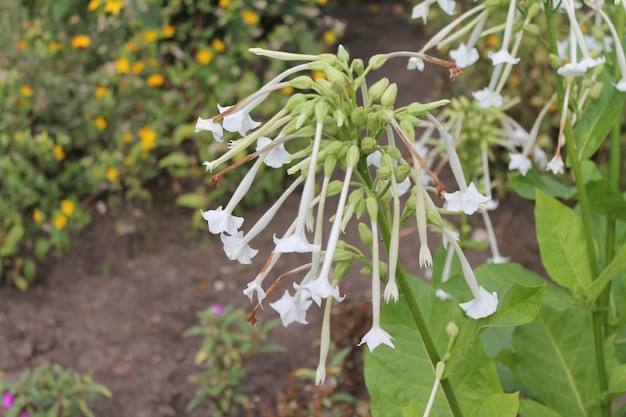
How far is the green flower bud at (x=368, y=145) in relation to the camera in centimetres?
108

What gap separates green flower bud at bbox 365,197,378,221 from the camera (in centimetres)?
105

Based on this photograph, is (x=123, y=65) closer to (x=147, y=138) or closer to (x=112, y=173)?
(x=147, y=138)

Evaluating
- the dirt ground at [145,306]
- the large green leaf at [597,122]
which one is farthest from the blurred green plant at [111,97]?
the large green leaf at [597,122]

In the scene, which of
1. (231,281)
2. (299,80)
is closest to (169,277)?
(231,281)

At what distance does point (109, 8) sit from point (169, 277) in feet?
4.52

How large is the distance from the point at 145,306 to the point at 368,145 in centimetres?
250

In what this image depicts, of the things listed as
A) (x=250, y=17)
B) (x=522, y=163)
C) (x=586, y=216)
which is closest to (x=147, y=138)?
(x=250, y=17)

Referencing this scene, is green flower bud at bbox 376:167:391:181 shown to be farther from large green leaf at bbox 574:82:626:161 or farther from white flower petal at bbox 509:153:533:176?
white flower petal at bbox 509:153:533:176

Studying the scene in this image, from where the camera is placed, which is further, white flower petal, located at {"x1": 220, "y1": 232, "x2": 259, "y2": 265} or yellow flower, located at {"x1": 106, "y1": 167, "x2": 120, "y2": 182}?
yellow flower, located at {"x1": 106, "y1": 167, "x2": 120, "y2": 182}

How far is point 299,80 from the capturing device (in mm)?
1104

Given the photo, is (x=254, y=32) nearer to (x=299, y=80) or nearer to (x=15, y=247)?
(x=15, y=247)

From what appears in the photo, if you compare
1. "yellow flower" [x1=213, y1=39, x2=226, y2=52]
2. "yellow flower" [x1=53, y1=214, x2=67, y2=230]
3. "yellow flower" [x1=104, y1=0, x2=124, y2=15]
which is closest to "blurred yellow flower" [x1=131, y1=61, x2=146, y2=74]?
"yellow flower" [x1=104, y1=0, x2=124, y2=15]

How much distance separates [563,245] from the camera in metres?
1.59

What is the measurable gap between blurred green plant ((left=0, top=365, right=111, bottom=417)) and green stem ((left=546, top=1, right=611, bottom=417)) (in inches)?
64.5
